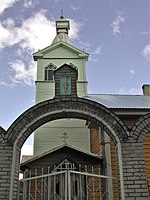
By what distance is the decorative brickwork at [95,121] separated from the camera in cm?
520

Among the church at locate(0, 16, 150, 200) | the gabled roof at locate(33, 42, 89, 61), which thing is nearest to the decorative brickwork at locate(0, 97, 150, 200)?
the church at locate(0, 16, 150, 200)

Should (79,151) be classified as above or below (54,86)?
below

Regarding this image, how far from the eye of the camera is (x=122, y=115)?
873 centimetres

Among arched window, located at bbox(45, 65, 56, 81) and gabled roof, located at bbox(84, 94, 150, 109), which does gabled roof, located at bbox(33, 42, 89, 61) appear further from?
gabled roof, located at bbox(84, 94, 150, 109)

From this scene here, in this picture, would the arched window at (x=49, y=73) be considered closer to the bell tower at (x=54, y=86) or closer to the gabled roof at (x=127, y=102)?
the bell tower at (x=54, y=86)

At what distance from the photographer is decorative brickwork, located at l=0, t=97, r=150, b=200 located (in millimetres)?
5195

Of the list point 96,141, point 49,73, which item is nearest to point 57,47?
point 49,73

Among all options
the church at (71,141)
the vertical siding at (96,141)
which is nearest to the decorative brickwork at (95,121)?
the church at (71,141)

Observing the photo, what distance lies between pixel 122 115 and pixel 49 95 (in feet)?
23.7

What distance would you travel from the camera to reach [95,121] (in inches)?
230

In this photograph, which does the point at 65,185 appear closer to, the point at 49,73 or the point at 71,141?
the point at 71,141

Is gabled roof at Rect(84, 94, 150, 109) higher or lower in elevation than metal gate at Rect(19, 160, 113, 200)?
higher

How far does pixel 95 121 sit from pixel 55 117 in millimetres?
899

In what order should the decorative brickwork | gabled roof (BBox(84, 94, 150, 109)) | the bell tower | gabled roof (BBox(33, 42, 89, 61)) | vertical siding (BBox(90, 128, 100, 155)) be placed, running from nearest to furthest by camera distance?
the decorative brickwork < gabled roof (BBox(84, 94, 150, 109)) < vertical siding (BBox(90, 128, 100, 155)) < the bell tower < gabled roof (BBox(33, 42, 89, 61))
